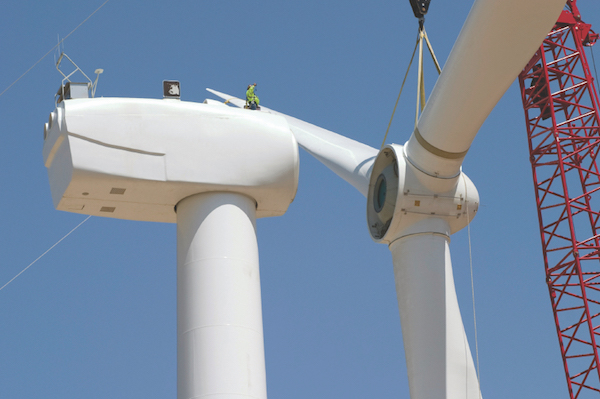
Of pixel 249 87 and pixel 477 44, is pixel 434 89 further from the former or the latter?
pixel 249 87

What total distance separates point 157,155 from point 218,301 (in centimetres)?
231

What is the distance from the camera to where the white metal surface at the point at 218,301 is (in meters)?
13.4

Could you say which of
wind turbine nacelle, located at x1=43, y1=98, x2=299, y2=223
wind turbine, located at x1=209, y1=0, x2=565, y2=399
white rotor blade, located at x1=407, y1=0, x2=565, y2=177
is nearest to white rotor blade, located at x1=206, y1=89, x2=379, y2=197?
wind turbine, located at x1=209, y1=0, x2=565, y2=399

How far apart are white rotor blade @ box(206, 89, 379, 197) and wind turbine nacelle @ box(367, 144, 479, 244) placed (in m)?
1.18

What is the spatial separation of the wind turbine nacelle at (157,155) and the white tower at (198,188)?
15 millimetres

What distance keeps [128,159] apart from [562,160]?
109ft

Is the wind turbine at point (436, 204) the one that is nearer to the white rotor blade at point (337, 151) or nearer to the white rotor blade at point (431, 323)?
the white rotor blade at point (431, 323)

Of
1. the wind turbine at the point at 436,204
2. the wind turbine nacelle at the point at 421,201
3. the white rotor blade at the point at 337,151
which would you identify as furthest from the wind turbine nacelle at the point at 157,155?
the white rotor blade at the point at 337,151

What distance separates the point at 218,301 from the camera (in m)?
13.8

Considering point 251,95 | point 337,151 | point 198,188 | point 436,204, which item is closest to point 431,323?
point 436,204

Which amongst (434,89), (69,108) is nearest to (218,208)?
(69,108)

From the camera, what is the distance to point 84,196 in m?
14.4

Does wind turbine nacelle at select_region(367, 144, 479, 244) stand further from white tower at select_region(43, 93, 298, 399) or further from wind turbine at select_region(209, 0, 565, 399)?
white tower at select_region(43, 93, 298, 399)

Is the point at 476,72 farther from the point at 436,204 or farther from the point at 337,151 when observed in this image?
the point at 337,151
